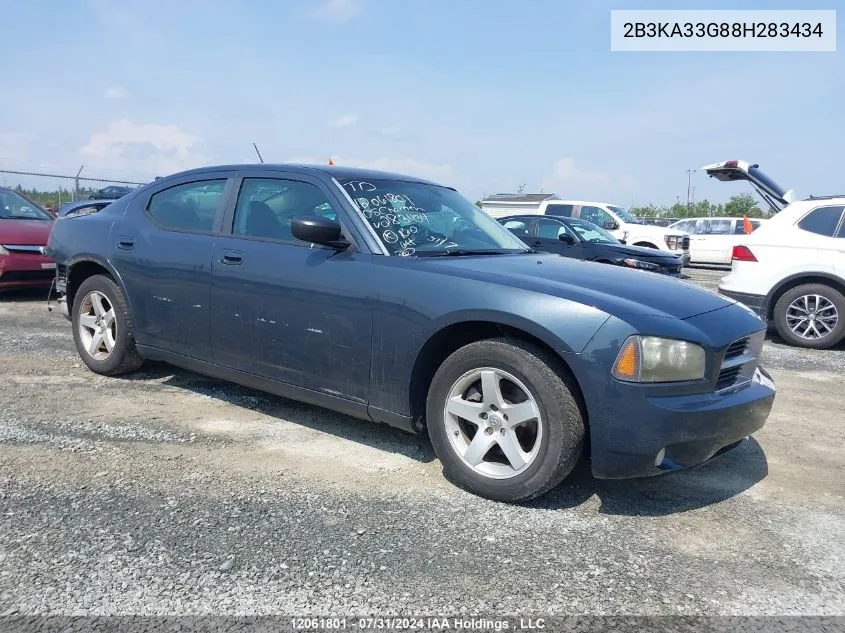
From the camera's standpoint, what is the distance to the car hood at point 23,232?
8.03m

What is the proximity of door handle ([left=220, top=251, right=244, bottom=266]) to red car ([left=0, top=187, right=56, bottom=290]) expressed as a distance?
4.83 m

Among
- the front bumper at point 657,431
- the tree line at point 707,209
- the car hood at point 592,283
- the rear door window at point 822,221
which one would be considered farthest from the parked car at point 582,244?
the tree line at point 707,209

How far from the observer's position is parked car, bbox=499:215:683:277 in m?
11.2

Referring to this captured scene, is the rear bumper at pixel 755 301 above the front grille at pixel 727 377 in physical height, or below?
below

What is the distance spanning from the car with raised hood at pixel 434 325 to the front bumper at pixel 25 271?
3.85 metres

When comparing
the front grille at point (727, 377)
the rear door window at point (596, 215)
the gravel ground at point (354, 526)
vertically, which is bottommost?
the gravel ground at point (354, 526)

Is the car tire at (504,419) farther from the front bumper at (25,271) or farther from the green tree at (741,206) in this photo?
the green tree at (741,206)

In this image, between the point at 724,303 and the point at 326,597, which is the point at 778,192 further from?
the point at 326,597

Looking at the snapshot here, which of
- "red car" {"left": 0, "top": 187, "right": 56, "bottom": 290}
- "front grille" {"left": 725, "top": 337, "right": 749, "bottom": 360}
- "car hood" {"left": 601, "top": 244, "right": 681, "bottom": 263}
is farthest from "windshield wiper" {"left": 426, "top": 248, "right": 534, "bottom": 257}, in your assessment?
"car hood" {"left": 601, "top": 244, "right": 681, "bottom": 263}

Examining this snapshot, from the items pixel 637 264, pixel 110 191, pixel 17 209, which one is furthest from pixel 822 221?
pixel 110 191

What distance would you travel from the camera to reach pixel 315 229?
359 cm

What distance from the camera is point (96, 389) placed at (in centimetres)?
490

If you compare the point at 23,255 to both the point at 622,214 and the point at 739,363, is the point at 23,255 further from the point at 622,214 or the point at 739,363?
the point at 622,214

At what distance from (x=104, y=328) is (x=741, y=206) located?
5263cm
